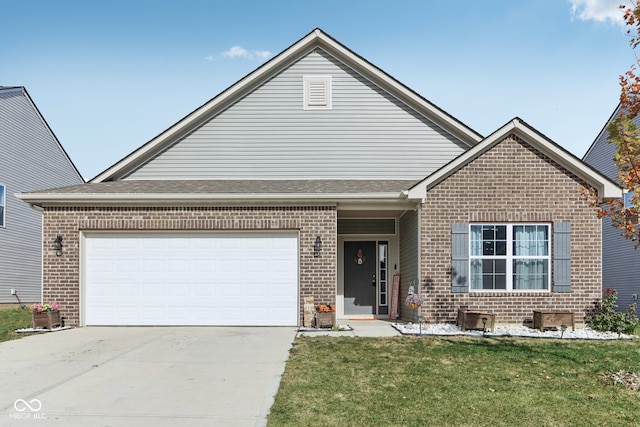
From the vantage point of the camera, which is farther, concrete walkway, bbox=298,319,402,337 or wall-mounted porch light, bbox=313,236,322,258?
wall-mounted porch light, bbox=313,236,322,258

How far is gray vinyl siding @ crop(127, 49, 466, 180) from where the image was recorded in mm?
15117

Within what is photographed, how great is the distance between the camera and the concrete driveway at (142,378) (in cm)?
604

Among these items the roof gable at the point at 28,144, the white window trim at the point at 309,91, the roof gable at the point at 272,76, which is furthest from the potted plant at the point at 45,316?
the roof gable at the point at 28,144

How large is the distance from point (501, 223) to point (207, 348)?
23.1 feet

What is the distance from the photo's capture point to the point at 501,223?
12.4m

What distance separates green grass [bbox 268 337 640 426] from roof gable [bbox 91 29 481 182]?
710 centimetres

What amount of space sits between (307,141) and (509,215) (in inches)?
229

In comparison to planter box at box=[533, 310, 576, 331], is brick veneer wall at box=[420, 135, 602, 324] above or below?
above

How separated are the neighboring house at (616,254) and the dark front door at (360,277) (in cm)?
854

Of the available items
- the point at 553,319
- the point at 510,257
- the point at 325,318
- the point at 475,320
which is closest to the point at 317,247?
the point at 325,318

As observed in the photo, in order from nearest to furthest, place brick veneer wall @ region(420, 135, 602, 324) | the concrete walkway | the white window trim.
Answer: the concrete walkway, brick veneer wall @ region(420, 135, 602, 324), the white window trim

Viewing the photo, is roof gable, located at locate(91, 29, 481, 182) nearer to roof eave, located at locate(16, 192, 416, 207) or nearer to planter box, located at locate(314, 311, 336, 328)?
roof eave, located at locate(16, 192, 416, 207)

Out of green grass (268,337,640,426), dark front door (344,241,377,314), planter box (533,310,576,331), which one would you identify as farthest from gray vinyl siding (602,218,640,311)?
green grass (268,337,640,426)

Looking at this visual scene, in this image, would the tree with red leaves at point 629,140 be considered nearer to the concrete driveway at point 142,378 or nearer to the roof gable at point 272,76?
the concrete driveway at point 142,378
